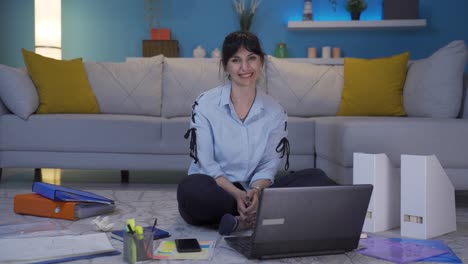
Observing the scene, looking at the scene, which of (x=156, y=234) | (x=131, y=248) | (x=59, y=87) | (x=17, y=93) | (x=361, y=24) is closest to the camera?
(x=131, y=248)

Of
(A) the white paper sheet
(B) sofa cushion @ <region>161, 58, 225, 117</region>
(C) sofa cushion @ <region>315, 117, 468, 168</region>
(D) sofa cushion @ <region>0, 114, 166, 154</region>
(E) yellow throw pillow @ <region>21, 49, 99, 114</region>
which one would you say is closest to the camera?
(A) the white paper sheet

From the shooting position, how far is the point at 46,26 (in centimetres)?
495

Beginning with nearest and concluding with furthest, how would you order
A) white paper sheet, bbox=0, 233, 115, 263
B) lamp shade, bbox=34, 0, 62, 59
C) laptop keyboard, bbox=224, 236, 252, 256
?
1. white paper sheet, bbox=0, 233, 115, 263
2. laptop keyboard, bbox=224, 236, 252, 256
3. lamp shade, bbox=34, 0, 62, 59

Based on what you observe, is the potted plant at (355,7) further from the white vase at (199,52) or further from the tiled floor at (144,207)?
the tiled floor at (144,207)

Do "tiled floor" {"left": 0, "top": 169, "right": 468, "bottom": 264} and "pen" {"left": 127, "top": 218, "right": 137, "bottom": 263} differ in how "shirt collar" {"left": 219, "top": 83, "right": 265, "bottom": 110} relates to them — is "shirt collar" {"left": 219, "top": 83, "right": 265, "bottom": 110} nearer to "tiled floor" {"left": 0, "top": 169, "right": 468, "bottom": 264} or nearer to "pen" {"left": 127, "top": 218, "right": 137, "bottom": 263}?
"tiled floor" {"left": 0, "top": 169, "right": 468, "bottom": 264}

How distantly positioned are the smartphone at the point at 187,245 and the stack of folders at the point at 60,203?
2.08 ft

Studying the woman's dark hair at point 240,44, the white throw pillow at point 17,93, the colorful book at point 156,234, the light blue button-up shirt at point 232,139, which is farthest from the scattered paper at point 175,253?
the white throw pillow at point 17,93

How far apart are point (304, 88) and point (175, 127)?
3.36 feet

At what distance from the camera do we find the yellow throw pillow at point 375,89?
3590mm

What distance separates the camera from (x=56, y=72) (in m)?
3.62

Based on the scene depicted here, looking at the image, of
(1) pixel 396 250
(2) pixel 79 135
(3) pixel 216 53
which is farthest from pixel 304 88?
(1) pixel 396 250

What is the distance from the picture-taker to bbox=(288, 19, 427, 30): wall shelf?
16.8 feet

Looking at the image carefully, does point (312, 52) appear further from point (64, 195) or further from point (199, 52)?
point (64, 195)

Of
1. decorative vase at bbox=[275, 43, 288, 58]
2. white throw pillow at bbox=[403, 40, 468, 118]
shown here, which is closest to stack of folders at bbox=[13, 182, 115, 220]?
white throw pillow at bbox=[403, 40, 468, 118]
